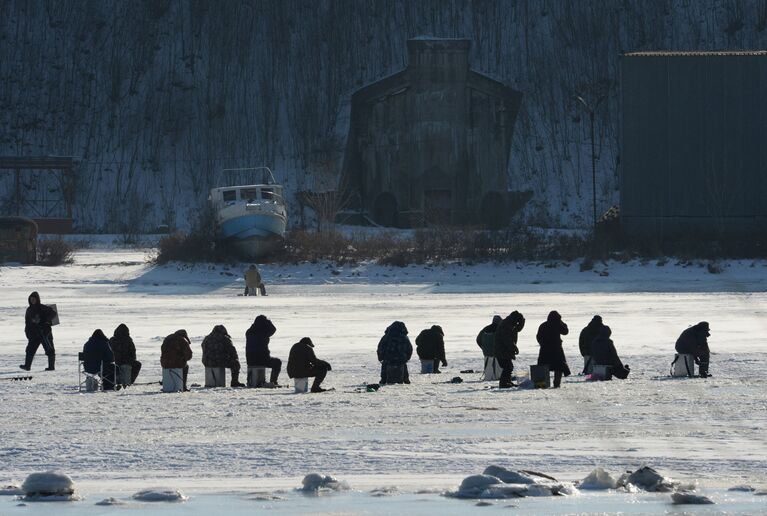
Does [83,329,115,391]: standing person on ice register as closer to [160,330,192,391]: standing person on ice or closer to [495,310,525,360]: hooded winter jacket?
[160,330,192,391]: standing person on ice

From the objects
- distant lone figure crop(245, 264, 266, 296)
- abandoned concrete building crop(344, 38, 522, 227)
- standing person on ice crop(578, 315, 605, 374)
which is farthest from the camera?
abandoned concrete building crop(344, 38, 522, 227)

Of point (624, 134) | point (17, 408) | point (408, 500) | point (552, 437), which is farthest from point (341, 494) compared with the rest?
point (624, 134)

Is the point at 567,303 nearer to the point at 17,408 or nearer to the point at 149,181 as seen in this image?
the point at 17,408

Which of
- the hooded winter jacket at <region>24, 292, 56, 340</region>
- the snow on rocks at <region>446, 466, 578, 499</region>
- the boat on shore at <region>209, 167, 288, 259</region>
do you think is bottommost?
the snow on rocks at <region>446, 466, 578, 499</region>

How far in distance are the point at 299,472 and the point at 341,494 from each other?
3.49ft

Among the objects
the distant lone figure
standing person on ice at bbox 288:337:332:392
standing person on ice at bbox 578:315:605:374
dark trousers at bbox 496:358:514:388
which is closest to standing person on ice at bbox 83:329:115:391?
standing person on ice at bbox 288:337:332:392

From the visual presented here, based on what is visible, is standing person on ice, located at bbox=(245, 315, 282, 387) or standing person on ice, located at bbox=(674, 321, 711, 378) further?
standing person on ice, located at bbox=(674, 321, 711, 378)

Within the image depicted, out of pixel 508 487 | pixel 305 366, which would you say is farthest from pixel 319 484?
pixel 305 366

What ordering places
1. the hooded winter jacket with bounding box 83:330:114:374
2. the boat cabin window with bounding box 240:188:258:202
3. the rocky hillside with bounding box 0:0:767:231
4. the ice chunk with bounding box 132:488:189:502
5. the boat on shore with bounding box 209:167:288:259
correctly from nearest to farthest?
1. the ice chunk with bounding box 132:488:189:502
2. the hooded winter jacket with bounding box 83:330:114:374
3. the boat on shore with bounding box 209:167:288:259
4. the boat cabin window with bounding box 240:188:258:202
5. the rocky hillside with bounding box 0:0:767:231

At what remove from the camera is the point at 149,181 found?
214 feet

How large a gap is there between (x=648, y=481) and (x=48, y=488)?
432 centimetres

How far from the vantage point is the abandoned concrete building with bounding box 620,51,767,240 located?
45.3 m

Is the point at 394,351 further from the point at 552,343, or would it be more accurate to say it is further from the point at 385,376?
the point at 552,343

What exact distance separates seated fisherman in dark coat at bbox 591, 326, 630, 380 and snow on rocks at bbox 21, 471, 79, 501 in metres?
9.20
